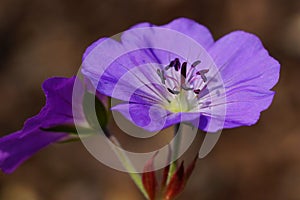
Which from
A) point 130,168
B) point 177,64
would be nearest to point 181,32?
point 177,64

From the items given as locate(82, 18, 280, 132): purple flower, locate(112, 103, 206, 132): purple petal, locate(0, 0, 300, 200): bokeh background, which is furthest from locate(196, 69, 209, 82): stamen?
locate(0, 0, 300, 200): bokeh background

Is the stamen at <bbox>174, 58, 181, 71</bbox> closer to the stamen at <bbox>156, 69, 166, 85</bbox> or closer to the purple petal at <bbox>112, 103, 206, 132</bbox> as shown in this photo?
the stamen at <bbox>156, 69, 166, 85</bbox>

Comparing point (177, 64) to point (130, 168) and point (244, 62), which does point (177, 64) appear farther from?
point (130, 168)

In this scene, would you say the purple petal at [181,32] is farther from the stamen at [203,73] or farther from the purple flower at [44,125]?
the purple flower at [44,125]

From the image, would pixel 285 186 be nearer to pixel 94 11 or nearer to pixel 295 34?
pixel 295 34

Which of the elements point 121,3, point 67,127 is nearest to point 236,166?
point 121,3

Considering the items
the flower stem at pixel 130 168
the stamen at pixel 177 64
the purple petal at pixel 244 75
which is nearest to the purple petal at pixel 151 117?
the purple petal at pixel 244 75
